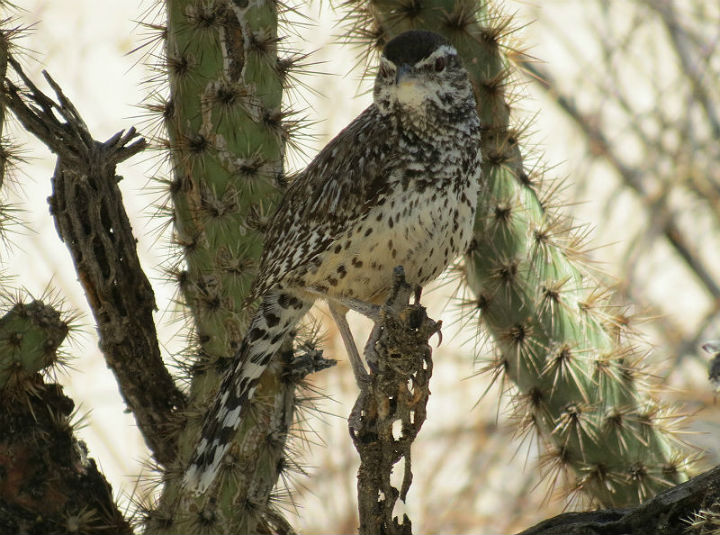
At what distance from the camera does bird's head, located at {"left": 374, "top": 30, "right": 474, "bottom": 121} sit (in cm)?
264

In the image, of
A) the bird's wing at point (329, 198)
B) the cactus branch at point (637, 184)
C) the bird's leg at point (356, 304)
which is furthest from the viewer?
the cactus branch at point (637, 184)

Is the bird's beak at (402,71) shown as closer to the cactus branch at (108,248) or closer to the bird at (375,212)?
the bird at (375,212)

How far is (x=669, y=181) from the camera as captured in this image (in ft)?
23.3

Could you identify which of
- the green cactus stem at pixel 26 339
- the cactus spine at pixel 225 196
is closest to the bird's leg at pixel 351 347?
the cactus spine at pixel 225 196

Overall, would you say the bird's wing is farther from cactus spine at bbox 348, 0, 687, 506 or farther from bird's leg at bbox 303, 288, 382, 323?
cactus spine at bbox 348, 0, 687, 506

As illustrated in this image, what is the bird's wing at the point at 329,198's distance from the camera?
2666mm

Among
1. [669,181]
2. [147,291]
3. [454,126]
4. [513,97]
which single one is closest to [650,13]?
[669,181]

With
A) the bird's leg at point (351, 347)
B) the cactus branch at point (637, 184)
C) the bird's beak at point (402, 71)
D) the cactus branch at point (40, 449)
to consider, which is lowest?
the cactus branch at point (40, 449)

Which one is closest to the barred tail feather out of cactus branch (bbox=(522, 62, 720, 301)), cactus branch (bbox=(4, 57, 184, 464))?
cactus branch (bbox=(4, 57, 184, 464))

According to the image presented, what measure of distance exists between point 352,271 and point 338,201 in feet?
0.66

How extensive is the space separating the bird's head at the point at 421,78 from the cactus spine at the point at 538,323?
0.95 feet

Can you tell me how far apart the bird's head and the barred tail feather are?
2.16 feet

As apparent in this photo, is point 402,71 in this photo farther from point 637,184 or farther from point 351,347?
point 637,184

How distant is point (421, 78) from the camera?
2.69 metres
